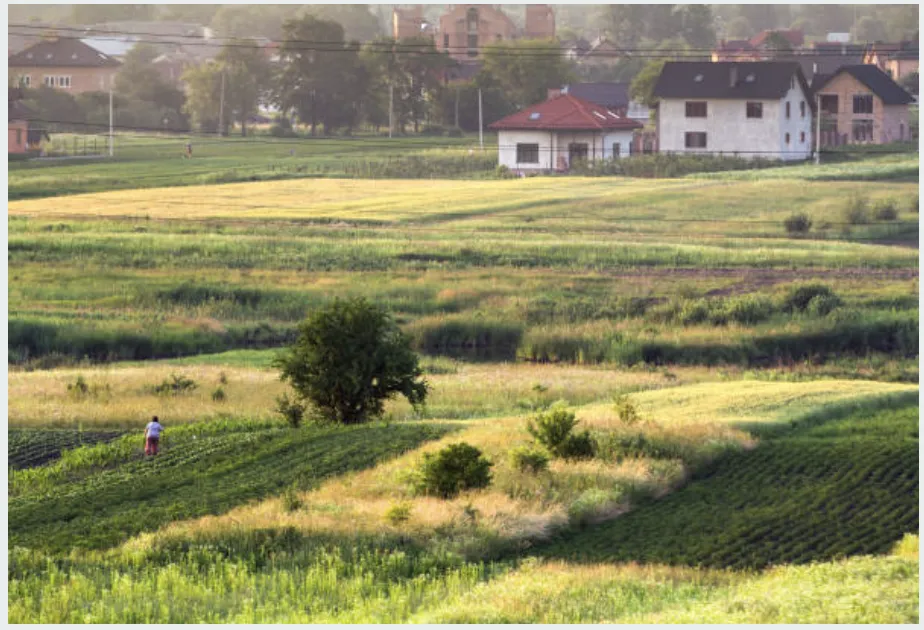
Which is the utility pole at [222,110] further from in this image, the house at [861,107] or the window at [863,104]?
the window at [863,104]

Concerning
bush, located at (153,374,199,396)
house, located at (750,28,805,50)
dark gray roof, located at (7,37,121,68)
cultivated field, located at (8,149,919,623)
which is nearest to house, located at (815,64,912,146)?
cultivated field, located at (8,149,919,623)

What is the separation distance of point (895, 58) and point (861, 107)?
22815 millimetres

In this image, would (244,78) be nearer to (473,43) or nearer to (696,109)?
(473,43)

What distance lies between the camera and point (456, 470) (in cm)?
3020

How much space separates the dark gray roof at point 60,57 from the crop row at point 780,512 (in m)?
85.7

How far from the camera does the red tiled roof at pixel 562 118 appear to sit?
9938 cm

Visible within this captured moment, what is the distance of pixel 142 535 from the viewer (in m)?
27.0

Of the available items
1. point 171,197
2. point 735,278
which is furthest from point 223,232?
point 735,278

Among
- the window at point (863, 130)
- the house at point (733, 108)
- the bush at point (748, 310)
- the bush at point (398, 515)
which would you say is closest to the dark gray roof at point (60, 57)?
the house at point (733, 108)

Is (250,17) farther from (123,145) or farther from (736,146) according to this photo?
(736,146)

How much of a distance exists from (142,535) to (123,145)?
78623 millimetres

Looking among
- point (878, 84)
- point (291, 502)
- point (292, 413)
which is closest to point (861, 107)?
point (878, 84)

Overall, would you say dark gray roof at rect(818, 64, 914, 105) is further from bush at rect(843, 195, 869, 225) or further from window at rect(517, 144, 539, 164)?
bush at rect(843, 195, 869, 225)

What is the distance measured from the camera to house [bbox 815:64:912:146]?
4188 inches
